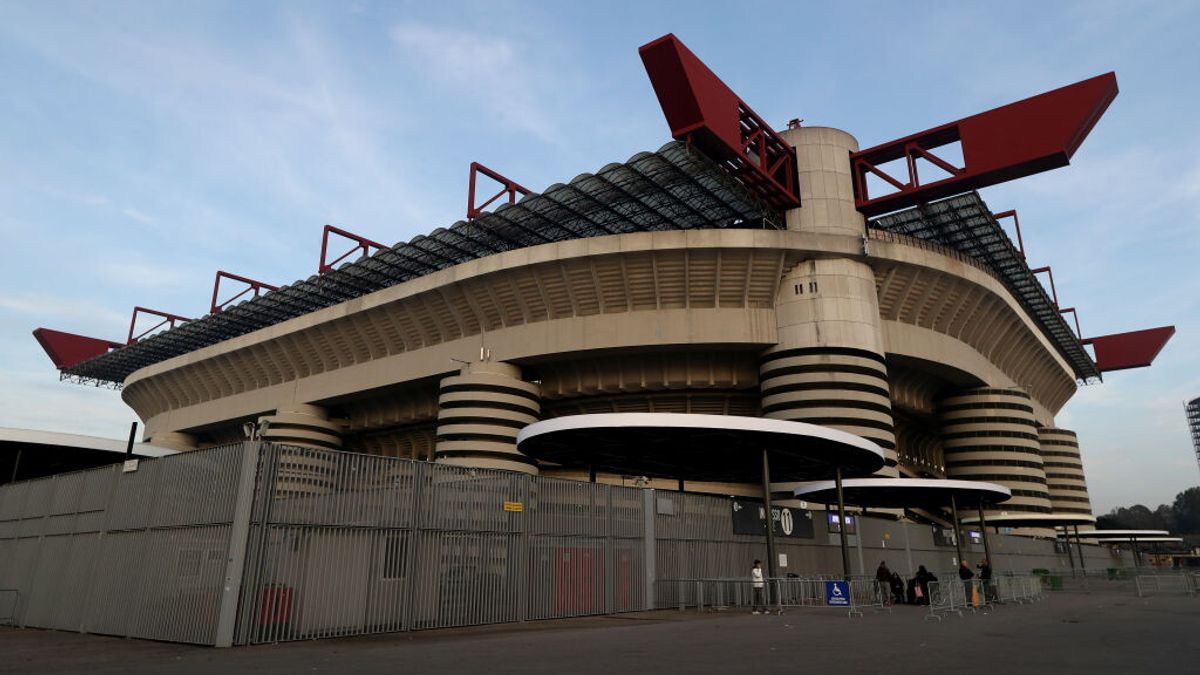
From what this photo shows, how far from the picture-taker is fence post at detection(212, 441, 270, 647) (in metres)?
13.6

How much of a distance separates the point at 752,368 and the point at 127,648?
124ft

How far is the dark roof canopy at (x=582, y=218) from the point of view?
42.6 metres

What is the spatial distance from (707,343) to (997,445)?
2768 centimetres

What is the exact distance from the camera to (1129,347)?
3632 inches

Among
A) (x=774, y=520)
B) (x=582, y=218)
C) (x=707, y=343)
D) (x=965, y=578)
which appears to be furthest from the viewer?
(x=582, y=218)

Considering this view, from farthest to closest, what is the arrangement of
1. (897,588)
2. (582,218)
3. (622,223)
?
(622,223)
(582,218)
(897,588)

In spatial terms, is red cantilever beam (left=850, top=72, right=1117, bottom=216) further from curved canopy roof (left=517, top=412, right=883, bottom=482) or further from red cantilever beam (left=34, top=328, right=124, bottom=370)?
red cantilever beam (left=34, top=328, right=124, bottom=370)

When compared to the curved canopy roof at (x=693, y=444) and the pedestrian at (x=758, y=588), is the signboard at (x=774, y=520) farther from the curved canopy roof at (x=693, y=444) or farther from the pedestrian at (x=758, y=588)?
the pedestrian at (x=758, y=588)

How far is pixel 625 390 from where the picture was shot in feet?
159

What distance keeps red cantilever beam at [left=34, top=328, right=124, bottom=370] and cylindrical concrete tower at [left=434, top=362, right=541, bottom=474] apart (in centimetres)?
6638

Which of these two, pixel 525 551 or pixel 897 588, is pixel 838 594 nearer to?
pixel 897 588

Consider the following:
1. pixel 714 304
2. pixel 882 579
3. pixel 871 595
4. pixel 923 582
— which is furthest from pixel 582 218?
pixel 923 582

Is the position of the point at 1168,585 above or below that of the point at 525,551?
below

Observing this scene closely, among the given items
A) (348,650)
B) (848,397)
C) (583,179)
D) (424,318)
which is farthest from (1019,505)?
(348,650)
